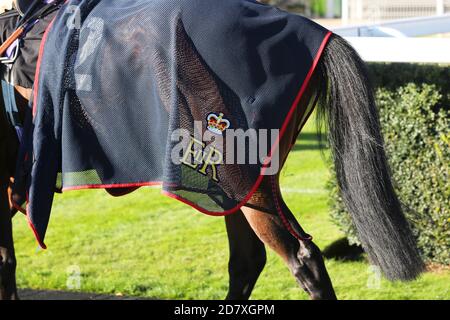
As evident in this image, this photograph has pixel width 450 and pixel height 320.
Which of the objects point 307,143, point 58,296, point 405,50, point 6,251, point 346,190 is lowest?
point 307,143

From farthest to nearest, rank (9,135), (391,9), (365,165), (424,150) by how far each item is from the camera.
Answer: (391,9) → (424,150) → (9,135) → (365,165)

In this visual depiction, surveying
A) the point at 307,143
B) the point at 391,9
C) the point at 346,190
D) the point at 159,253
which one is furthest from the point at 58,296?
the point at 391,9

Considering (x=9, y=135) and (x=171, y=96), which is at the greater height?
(x=171, y=96)

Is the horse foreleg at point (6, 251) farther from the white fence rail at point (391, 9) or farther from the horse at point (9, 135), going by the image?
the white fence rail at point (391, 9)

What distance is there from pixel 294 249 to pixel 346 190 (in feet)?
1.20

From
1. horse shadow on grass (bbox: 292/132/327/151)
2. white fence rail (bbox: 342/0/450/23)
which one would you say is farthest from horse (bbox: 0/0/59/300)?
white fence rail (bbox: 342/0/450/23)

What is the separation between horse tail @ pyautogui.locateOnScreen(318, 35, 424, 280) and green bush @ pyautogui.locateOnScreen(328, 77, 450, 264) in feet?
4.51

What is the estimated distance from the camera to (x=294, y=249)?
3482 millimetres

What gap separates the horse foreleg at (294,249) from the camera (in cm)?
346

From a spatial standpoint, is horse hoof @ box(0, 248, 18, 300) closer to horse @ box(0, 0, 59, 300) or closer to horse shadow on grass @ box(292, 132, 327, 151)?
horse @ box(0, 0, 59, 300)

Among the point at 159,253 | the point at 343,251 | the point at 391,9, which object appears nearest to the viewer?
the point at 343,251

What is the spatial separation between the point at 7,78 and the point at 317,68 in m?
1.44

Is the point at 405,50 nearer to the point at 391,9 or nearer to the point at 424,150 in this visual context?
the point at 424,150
